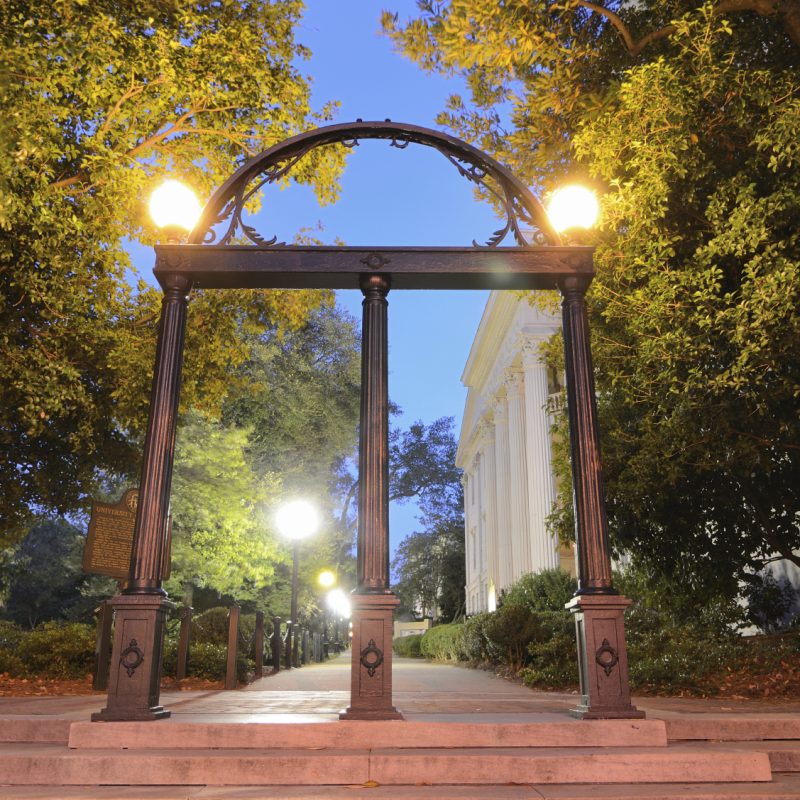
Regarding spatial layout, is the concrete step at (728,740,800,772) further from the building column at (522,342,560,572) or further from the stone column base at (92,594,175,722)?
the building column at (522,342,560,572)

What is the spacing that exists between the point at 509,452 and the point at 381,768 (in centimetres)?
2866

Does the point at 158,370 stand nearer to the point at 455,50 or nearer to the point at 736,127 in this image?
the point at 455,50

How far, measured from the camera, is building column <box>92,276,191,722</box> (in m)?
5.54

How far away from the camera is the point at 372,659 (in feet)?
18.5

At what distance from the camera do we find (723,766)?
462cm

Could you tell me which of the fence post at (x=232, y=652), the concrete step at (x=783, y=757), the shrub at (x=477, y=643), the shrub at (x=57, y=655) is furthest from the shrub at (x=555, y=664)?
the shrub at (x=57, y=655)

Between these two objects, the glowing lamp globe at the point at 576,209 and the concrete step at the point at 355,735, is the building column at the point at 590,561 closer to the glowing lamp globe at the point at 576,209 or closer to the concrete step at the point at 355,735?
the concrete step at the point at 355,735

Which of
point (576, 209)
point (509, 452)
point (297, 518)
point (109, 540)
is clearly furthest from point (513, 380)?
point (576, 209)

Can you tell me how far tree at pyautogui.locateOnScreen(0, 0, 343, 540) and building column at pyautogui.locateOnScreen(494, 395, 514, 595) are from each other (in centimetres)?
2204

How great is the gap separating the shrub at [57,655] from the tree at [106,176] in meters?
2.59

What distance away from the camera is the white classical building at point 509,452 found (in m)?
26.1

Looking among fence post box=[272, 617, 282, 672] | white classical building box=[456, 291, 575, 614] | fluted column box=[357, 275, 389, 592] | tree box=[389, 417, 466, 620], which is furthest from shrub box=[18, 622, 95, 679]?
tree box=[389, 417, 466, 620]

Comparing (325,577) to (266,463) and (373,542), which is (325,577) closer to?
(266,463)

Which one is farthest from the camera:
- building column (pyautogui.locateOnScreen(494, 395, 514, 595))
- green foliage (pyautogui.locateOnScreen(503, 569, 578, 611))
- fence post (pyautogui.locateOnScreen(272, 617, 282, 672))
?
building column (pyautogui.locateOnScreen(494, 395, 514, 595))
